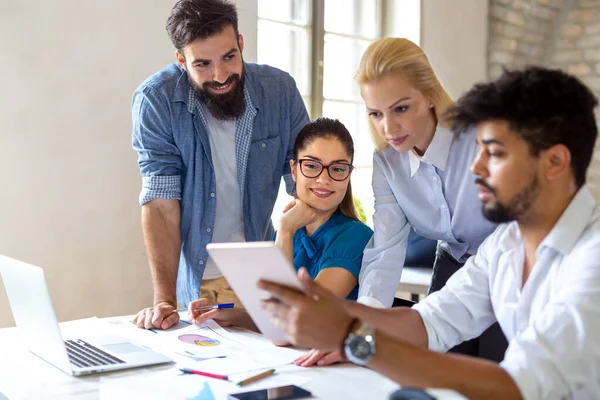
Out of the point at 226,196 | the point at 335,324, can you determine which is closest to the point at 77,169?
the point at 226,196

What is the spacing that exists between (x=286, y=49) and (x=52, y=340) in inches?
122

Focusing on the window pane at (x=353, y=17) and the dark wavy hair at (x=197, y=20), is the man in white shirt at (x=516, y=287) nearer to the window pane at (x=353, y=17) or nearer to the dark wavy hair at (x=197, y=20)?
the dark wavy hair at (x=197, y=20)

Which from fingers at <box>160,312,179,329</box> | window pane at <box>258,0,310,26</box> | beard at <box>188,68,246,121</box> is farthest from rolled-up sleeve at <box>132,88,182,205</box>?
window pane at <box>258,0,310,26</box>

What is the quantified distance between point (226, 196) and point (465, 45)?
3.27 m

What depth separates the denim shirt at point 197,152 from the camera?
2.57 meters

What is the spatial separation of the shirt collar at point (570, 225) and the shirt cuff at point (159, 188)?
58.6 inches

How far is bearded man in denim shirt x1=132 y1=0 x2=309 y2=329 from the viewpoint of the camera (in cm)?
245

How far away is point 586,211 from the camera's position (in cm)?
141

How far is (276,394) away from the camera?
1421 mm

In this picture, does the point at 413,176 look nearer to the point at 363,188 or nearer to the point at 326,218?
the point at 326,218

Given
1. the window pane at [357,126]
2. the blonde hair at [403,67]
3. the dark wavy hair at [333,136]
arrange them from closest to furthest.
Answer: the blonde hair at [403,67] < the dark wavy hair at [333,136] < the window pane at [357,126]

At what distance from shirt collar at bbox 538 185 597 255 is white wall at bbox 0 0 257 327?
231cm

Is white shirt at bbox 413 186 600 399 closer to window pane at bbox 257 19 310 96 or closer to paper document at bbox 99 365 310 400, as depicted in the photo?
paper document at bbox 99 365 310 400

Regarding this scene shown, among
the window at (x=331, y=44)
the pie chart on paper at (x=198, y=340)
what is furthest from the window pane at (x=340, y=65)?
the pie chart on paper at (x=198, y=340)
